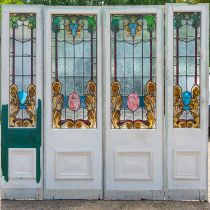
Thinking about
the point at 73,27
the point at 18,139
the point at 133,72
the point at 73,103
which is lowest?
the point at 18,139

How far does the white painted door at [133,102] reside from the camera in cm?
675

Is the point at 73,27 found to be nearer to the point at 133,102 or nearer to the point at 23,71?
the point at 23,71

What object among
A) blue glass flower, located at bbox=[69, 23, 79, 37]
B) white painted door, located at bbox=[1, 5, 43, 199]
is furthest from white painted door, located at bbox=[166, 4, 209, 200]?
white painted door, located at bbox=[1, 5, 43, 199]

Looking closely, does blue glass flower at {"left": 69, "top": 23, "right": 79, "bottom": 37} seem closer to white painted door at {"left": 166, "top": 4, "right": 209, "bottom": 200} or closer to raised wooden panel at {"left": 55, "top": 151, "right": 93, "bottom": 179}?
white painted door at {"left": 166, "top": 4, "right": 209, "bottom": 200}

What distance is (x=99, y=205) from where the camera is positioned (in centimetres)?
659

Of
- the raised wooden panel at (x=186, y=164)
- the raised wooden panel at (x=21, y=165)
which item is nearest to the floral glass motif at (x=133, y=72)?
the raised wooden panel at (x=186, y=164)

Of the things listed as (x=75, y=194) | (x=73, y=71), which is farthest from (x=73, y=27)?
(x=75, y=194)

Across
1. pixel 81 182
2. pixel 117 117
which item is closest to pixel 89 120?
pixel 117 117

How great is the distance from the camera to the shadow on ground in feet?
21.3

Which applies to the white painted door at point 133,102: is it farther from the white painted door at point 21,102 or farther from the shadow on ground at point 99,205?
the white painted door at point 21,102

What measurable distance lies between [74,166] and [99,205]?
0.58 metres

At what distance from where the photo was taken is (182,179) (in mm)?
6820

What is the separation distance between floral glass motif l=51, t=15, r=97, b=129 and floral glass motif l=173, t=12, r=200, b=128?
3.28 feet

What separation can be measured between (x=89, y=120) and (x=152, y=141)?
2.66ft
